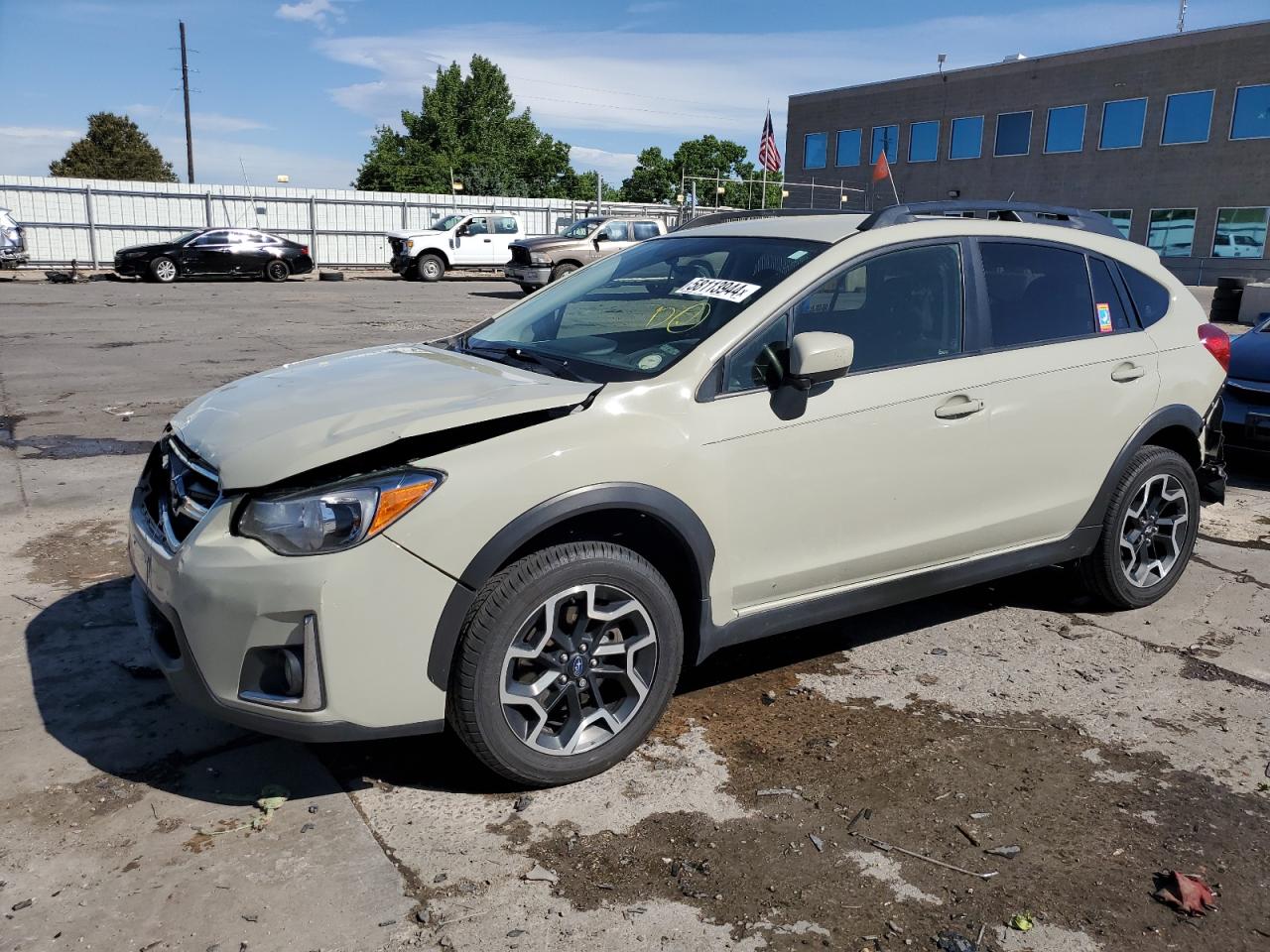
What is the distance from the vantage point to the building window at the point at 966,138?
43.0 meters

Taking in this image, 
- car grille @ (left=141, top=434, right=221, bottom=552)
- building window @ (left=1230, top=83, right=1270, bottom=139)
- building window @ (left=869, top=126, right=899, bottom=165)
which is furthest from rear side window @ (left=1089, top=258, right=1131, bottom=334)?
building window @ (left=869, top=126, right=899, bottom=165)

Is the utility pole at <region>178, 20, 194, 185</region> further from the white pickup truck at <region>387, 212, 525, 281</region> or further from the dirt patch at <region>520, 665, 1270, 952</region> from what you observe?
the dirt patch at <region>520, 665, 1270, 952</region>

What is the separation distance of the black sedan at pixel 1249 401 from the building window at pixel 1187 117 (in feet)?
110

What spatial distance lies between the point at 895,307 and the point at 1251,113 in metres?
37.9

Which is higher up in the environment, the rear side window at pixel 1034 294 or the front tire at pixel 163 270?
the rear side window at pixel 1034 294

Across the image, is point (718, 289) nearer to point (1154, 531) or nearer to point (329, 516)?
point (329, 516)

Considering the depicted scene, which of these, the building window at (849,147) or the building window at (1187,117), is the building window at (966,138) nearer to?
the building window at (849,147)

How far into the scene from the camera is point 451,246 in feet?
96.1

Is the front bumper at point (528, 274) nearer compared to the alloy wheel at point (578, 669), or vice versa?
the alloy wheel at point (578, 669)

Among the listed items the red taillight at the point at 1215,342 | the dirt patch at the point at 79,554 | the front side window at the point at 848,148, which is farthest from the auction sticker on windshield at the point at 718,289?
the front side window at the point at 848,148

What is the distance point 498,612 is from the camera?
9.74 ft

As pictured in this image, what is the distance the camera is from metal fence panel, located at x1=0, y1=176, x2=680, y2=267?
94.5ft

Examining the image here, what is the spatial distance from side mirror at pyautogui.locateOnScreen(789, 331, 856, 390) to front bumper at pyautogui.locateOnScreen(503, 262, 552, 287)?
19087 mm

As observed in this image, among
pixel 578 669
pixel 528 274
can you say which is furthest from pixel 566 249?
pixel 578 669
